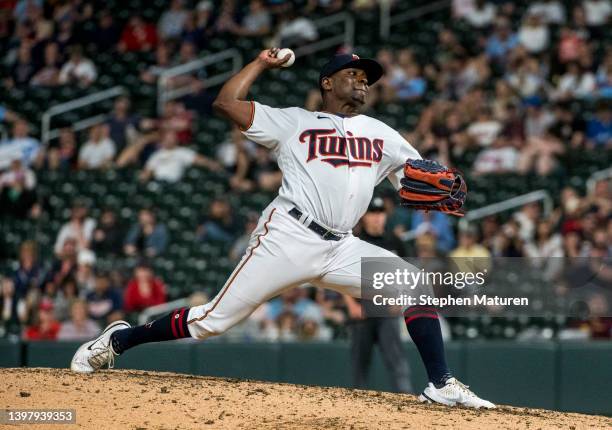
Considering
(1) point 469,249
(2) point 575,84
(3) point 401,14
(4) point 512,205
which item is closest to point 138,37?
(3) point 401,14

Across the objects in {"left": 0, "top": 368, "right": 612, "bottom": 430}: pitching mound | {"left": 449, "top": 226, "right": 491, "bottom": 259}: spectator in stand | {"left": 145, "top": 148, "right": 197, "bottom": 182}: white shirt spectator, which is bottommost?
{"left": 0, "top": 368, "right": 612, "bottom": 430}: pitching mound

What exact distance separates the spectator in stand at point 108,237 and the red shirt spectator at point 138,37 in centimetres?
387

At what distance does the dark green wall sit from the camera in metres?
9.22

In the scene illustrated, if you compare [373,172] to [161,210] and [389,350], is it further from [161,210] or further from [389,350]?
[161,210]

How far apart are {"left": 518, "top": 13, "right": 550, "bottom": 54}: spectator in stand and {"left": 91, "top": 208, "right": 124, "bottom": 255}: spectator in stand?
5137 millimetres

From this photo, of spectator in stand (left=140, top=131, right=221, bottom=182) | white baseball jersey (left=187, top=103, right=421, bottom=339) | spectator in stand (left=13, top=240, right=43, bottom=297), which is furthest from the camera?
spectator in stand (left=140, top=131, right=221, bottom=182)

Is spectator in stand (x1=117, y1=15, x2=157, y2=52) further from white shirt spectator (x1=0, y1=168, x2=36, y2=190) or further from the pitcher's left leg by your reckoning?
the pitcher's left leg

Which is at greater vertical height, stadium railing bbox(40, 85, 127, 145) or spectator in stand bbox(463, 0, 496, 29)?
spectator in stand bbox(463, 0, 496, 29)

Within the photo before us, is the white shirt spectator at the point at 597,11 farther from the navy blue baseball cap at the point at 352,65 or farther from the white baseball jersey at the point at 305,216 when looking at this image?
the white baseball jersey at the point at 305,216

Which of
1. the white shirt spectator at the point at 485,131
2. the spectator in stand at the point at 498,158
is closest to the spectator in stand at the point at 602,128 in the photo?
the spectator in stand at the point at 498,158

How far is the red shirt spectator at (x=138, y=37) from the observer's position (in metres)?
14.5

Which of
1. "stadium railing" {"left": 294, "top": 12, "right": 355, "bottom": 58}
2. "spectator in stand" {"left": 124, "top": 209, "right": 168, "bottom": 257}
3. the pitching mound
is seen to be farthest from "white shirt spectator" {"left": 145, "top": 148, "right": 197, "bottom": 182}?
the pitching mound

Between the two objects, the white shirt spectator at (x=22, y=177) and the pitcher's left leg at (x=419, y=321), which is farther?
the white shirt spectator at (x=22, y=177)

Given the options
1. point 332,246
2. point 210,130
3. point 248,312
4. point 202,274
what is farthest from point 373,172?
point 210,130
